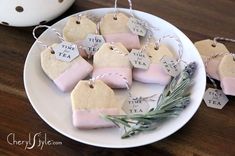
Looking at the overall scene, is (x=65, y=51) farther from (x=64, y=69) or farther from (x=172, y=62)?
(x=172, y=62)

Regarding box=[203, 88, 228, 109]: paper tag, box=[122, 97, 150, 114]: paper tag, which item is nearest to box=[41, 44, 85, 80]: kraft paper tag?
box=[122, 97, 150, 114]: paper tag

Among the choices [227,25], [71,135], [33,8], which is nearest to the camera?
[71,135]

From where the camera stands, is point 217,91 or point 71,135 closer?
point 71,135

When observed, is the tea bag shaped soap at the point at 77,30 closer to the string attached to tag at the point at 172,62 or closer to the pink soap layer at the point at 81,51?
the pink soap layer at the point at 81,51

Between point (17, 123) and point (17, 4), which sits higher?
point (17, 4)

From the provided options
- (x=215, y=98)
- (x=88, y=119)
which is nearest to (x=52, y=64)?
(x=88, y=119)

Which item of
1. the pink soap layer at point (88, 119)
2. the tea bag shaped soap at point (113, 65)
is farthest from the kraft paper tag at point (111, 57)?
the pink soap layer at point (88, 119)

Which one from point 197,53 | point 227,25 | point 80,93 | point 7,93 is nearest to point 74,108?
point 80,93

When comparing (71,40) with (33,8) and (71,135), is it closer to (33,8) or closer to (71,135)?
(33,8)
